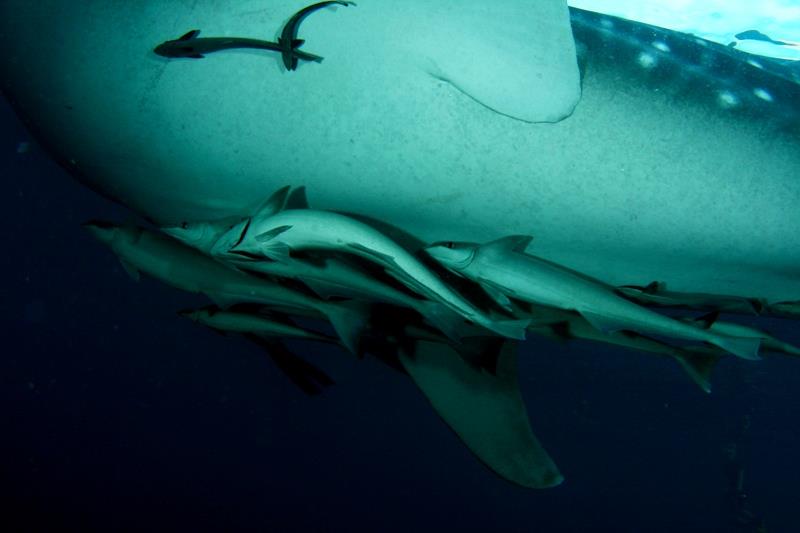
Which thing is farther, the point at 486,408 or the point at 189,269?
the point at 486,408

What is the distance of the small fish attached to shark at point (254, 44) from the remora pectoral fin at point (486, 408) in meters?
2.10

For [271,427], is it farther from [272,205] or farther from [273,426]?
[272,205]

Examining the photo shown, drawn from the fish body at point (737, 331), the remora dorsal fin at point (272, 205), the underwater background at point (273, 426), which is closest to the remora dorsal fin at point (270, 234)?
the remora dorsal fin at point (272, 205)

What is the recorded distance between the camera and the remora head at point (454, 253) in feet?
8.22

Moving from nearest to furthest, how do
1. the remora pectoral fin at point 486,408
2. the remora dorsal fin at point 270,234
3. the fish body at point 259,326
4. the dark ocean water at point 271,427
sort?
the remora dorsal fin at point 270,234
the remora pectoral fin at point 486,408
the fish body at point 259,326
the dark ocean water at point 271,427

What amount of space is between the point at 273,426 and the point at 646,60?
5324 cm

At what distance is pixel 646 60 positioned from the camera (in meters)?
2.54

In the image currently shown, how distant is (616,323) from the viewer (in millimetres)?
2787

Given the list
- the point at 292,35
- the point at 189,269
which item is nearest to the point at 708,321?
the point at 292,35

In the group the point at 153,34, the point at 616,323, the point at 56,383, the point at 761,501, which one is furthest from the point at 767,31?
the point at 761,501

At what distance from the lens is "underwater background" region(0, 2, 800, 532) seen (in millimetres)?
23484

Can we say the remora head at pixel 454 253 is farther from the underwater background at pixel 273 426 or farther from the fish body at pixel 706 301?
the underwater background at pixel 273 426

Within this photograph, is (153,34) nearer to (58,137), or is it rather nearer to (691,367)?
(58,137)

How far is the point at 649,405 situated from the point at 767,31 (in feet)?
145
